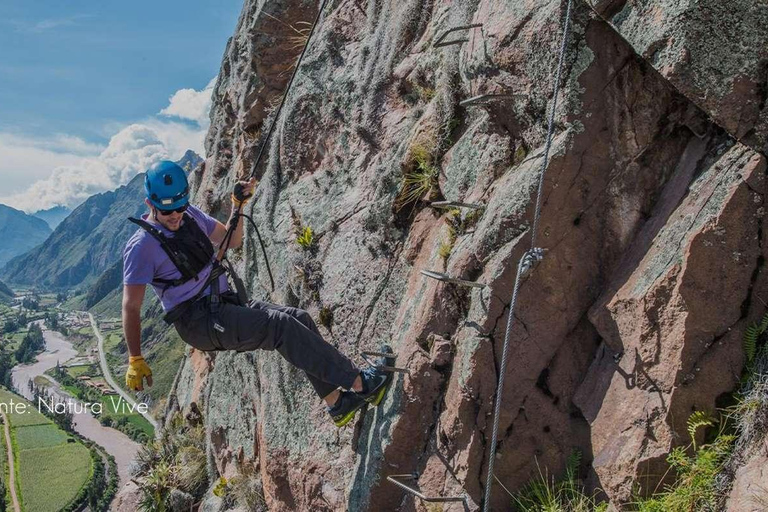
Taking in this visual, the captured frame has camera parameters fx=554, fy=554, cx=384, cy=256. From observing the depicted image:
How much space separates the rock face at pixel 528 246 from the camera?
5043 millimetres

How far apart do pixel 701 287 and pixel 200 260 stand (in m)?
5.67

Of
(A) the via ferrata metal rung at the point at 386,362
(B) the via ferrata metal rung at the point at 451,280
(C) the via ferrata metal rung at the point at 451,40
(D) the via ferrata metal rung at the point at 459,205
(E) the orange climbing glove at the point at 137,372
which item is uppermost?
(C) the via ferrata metal rung at the point at 451,40

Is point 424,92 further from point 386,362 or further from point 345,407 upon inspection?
point 345,407

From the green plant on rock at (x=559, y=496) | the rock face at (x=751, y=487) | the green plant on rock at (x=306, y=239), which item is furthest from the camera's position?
the green plant on rock at (x=306, y=239)

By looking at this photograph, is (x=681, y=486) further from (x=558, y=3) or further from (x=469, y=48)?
(x=469, y=48)

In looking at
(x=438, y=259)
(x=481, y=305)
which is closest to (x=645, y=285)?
(x=481, y=305)

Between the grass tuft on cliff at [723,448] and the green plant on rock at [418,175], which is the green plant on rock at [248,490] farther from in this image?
the grass tuft on cliff at [723,448]

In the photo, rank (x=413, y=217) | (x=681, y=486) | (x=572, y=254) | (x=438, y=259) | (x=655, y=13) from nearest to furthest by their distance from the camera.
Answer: (x=681, y=486) < (x=655, y=13) < (x=572, y=254) < (x=438, y=259) < (x=413, y=217)

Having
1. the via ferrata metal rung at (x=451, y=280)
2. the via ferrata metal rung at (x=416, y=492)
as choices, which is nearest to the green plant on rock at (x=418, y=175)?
the via ferrata metal rung at (x=451, y=280)

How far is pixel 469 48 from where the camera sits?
7.07 meters

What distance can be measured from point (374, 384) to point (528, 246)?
8.43 ft

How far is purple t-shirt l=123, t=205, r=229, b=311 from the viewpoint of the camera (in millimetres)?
6645

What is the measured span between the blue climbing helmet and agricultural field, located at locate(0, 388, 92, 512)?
111956mm

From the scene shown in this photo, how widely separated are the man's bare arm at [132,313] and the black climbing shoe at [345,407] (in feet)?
→ 8.45
